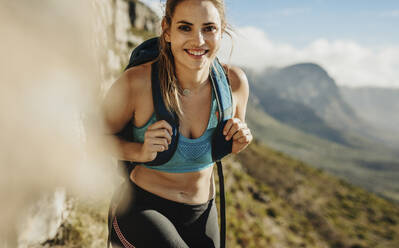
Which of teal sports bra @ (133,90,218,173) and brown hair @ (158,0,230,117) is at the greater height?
brown hair @ (158,0,230,117)

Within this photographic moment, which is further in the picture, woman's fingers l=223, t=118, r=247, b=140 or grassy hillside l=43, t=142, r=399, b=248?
grassy hillside l=43, t=142, r=399, b=248

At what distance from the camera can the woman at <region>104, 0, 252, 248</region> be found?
→ 2256mm

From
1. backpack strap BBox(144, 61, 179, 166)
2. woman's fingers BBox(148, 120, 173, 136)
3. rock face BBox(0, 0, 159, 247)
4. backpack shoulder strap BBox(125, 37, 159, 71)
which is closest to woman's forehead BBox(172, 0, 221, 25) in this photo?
backpack shoulder strap BBox(125, 37, 159, 71)

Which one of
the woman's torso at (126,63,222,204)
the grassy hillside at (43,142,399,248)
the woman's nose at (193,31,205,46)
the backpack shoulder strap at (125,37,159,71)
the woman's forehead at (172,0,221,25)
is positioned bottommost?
the grassy hillside at (43,142,399,248)

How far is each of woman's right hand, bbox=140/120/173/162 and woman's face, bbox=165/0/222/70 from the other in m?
0.63

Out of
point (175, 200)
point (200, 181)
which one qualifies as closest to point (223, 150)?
point (200, 181)

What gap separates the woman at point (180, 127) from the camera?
88.8 inches

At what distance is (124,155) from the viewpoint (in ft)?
8.12

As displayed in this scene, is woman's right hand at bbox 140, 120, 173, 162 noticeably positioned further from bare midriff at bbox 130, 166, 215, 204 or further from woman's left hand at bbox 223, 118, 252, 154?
woman's left hand at bbox 223, 118, 252, 154

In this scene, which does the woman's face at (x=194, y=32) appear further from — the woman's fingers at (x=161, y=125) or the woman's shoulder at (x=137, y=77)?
the woman's fingers at (x=161, y=125)

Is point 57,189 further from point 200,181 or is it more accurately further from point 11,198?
point 200,181

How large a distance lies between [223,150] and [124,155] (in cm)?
94

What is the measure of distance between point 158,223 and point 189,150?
0.69m

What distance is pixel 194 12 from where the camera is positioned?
2219mm
